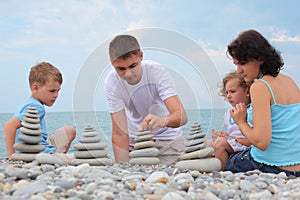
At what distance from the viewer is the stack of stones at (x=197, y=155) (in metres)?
3.52

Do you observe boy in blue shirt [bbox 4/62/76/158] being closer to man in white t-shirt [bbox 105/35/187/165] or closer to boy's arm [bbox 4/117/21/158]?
boy's arm [bbox 4/117/21/158]

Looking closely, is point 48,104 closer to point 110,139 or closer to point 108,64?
point 110,139

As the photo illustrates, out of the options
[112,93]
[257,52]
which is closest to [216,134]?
[257,52]

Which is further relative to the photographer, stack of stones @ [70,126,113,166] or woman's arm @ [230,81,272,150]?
stack of stones @ [70,126,113,166]

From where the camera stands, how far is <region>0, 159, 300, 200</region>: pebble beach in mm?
2283

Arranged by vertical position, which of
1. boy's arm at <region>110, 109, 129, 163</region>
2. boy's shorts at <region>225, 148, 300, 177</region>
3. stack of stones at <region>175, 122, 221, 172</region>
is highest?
boy's arm at <region>110, 109, 129, 163</region>

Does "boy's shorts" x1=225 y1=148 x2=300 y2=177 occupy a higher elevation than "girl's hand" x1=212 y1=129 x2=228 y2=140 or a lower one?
lower

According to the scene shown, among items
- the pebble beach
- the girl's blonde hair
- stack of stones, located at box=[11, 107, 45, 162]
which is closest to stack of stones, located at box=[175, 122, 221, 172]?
the pebble beach

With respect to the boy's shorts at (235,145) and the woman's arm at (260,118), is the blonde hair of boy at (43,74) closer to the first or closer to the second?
the boy's shorts at (235,145)

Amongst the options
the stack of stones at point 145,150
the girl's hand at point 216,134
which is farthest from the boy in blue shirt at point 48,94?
the girl's hand at point 216,134

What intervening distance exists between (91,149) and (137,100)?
1.08 meters

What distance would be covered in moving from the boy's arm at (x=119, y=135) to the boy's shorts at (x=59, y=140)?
1.13 metres

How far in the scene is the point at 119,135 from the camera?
4.84 m

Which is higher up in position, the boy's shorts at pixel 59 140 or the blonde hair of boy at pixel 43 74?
the blonde hair of boy at pixel 43 74
